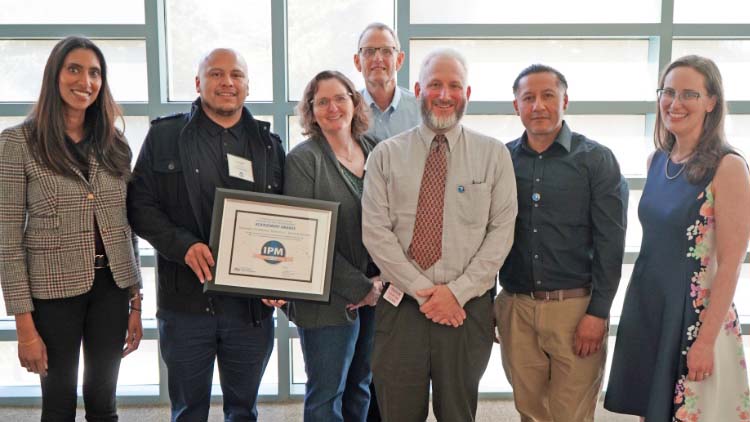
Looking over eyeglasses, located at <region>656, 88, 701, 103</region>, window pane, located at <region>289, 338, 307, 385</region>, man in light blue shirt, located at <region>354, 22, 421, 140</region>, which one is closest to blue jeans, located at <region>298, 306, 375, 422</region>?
man in light blue shirt, located at <region>354, 22, 421, 140</region>

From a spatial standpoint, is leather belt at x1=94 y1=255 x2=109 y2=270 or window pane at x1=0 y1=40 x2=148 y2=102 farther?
window pane at x1=0 y1=40 x2=148 y2=102

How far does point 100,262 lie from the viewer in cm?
236

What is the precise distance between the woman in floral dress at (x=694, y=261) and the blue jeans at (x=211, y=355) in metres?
1.57

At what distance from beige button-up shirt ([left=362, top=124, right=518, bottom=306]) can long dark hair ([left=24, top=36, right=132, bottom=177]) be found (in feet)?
3.42

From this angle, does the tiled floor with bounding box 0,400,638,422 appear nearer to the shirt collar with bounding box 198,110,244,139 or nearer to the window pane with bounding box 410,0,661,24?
the shirt collar with bounding box 198,110,244,139

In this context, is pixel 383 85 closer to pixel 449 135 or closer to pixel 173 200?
pixel 449 135

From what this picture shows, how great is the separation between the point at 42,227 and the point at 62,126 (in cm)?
40

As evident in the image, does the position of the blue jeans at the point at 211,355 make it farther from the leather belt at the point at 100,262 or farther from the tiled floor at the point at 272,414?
the tiled floor at the point at 272,414

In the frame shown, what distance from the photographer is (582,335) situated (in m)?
2.32

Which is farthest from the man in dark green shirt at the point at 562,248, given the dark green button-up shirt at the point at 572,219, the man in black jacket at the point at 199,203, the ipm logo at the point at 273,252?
the man in black jacket at the point at 199,203

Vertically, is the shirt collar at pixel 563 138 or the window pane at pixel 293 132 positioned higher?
the window pane at pixel 293 132

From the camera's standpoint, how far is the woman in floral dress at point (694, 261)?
2156 mm

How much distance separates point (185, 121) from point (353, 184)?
2.41 feet

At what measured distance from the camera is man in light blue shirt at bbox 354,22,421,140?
2961 millimetres
